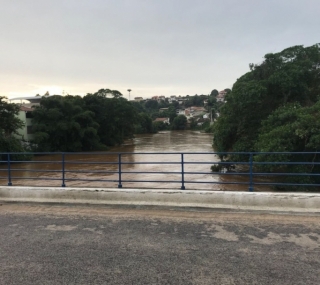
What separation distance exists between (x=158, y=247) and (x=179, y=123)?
11568 cm

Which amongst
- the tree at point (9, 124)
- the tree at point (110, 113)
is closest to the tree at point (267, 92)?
the tree at point (9, 124)

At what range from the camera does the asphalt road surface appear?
3482mm

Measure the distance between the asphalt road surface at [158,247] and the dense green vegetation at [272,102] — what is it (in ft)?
29.5

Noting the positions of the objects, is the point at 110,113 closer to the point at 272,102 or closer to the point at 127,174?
the point at 127,174

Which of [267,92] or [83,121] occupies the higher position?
[267,92]

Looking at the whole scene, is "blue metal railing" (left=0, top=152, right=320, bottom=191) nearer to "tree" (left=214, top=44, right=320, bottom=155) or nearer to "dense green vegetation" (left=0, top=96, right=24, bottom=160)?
"dense green vegetation" (left=0, top=96, right=24, bottom=160)

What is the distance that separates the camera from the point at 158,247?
4293mm

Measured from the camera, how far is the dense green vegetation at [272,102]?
553 inches

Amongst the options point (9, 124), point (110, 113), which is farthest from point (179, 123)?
point (9, 124)

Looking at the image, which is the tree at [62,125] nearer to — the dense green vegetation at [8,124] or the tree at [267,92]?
the dense green vegetation at [8,124]

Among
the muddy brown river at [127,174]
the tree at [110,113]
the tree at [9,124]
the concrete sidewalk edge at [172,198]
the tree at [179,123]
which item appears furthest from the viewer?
the tree at [179,123]

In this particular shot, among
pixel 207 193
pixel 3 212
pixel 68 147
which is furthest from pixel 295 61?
pixel 68 147

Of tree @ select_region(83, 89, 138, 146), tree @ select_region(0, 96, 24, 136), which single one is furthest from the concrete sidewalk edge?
tree @ select_region(83, 89, 138, 146)

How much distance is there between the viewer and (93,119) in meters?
48.6
